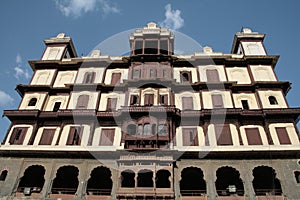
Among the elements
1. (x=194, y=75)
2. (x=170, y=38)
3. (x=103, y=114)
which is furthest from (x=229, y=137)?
(x=170, y=38)

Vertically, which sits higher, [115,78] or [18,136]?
[115,78]

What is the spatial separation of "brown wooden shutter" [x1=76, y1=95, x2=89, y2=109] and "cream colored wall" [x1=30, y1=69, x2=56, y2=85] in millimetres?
5878

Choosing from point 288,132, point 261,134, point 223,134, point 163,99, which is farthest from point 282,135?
point 163,99

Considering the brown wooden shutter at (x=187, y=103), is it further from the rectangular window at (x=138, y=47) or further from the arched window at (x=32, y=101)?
the arched window at (x=32, y=101)

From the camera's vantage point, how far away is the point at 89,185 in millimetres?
30594

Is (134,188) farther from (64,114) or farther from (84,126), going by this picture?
(64,114)

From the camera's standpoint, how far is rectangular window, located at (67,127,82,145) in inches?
1287

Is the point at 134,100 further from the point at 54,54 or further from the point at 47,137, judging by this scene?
the point at 54,54

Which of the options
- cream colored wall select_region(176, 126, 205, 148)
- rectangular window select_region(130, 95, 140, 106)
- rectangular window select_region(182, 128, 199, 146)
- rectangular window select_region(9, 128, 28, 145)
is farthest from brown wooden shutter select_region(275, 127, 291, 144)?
rectangular window select_region(9, 128, 28, 145)

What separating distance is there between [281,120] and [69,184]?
1039 inches

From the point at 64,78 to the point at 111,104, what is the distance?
934cm

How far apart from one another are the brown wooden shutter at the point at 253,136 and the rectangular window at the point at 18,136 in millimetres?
27324

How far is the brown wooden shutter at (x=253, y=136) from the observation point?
32.0m

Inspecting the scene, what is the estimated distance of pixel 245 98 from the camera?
3688 cm
